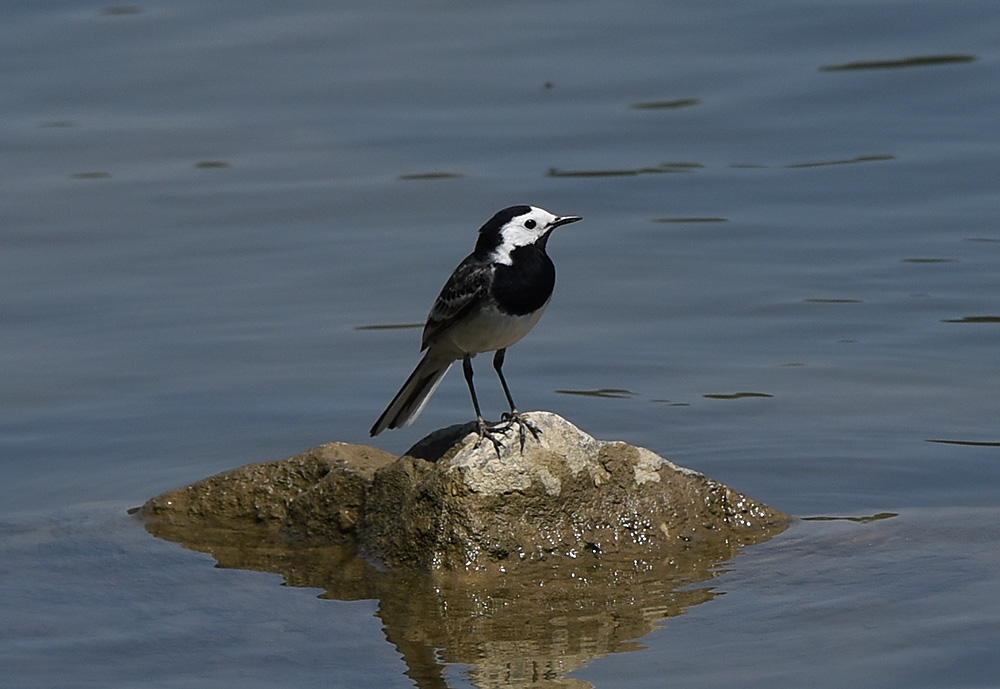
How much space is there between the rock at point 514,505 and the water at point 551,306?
1.32ft

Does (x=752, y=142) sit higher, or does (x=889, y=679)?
(x=752, y=142)

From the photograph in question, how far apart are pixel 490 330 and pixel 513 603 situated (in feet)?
4.82

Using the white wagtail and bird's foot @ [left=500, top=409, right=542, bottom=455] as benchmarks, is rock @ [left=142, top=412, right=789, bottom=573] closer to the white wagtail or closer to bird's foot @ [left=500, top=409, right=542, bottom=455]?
bird's foot @ [left=500, top=409, right=542, bottom=455]

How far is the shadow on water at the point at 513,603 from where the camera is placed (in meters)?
6.93

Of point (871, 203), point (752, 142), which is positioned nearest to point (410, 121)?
point (752, 142)

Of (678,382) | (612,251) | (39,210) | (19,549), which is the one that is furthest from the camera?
(39,210)

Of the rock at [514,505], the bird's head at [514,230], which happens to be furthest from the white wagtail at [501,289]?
the rock at [514,505]

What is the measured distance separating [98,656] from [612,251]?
24.6ft

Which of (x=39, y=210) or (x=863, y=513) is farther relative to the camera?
(x=39, y=210)

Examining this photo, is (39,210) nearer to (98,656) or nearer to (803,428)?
(803,428)

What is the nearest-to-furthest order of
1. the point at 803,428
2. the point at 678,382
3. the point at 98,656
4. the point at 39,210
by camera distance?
1. the point at 98,656
2. the point at 803,428
3. the point at 678,382
4. the point at 39,210

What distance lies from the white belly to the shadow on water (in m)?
1.18

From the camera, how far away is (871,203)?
14.6 metres

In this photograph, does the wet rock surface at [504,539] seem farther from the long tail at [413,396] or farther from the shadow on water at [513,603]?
the long tail at [413,396]
